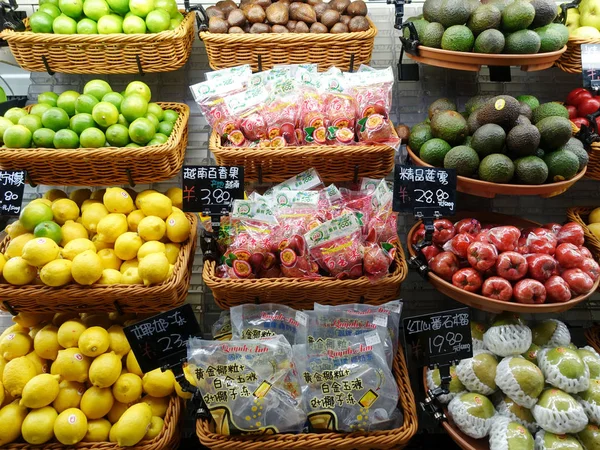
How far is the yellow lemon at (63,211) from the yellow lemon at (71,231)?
36mm

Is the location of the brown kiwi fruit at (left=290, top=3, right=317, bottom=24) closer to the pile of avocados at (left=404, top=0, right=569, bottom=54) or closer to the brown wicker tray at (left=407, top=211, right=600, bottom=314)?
the pile of avocados at (left=404, top=0, right=569, bottom=54)

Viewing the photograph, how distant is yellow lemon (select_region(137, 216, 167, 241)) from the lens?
1.68m

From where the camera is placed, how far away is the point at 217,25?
5.95ft

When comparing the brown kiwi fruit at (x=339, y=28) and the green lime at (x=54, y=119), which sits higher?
the brown kiwi fruit at (x=339, y=28)

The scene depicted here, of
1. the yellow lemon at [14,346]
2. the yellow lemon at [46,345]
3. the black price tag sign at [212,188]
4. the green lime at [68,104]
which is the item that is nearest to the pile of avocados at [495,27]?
the black price tag sign at [212,188]

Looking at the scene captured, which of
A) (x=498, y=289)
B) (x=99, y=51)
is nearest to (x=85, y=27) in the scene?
(x=99, y=51)

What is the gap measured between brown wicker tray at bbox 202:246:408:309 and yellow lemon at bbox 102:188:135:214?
0.40 meters

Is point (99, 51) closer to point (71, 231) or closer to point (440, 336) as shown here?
point (71, 231)

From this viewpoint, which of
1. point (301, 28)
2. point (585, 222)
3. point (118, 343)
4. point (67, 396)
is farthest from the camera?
point (585, 222)

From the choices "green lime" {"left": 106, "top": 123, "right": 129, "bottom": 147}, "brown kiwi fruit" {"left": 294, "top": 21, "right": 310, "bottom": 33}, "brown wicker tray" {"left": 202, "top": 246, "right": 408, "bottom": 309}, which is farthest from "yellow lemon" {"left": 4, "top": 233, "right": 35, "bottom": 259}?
"brown kiwi fruit" {"left": 294, "top": 21, "right": 310, "bottom": 33}

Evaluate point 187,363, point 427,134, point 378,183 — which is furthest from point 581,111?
point 187,363

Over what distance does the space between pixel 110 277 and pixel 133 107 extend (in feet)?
2.01

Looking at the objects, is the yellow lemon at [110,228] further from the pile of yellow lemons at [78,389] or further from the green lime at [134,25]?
the green lime at [134,25]

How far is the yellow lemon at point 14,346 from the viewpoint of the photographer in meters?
1.65
